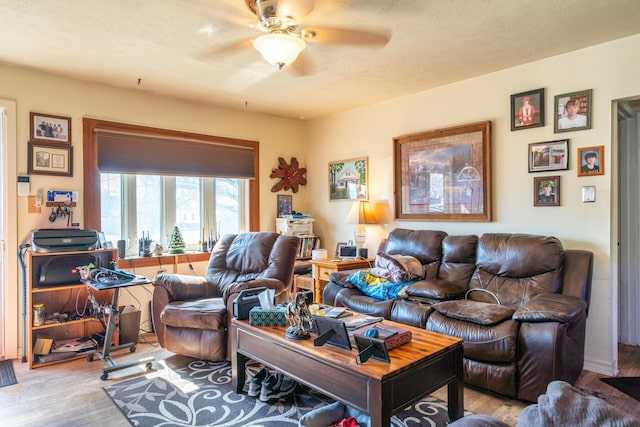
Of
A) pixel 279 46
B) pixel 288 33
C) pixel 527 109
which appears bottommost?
pixel 527 109

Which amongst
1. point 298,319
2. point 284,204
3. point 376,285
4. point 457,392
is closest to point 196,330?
point 298,319

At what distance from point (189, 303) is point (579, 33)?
11.4 feet

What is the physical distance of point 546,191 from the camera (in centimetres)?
314

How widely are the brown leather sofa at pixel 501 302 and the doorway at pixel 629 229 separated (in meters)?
1.07

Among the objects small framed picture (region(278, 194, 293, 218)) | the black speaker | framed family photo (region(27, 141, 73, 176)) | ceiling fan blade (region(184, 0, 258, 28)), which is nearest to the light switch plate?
ceiling fan blade (region(184, 0, 258, 28))

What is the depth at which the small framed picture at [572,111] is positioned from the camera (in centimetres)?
293

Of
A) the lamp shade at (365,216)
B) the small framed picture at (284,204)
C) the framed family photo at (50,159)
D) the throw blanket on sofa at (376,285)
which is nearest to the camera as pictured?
the throw blanket on sofa at (376,285)

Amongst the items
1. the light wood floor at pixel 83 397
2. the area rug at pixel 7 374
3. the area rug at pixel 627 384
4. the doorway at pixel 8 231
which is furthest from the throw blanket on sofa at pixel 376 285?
the doorway at pixel 8 231

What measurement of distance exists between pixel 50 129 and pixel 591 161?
4399 mm

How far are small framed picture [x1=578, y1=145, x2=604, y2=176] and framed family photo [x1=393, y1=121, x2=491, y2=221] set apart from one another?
69cm

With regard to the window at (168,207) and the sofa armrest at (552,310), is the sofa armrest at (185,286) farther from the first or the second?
the sofa armrest at (552,310)

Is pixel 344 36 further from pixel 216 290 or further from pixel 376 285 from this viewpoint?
pixel 216 290

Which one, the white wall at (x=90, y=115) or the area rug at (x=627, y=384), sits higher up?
the white wall at (x=90, y=115)

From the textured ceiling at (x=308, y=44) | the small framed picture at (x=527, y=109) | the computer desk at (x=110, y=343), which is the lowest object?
the computer desk at (x=110, y=343)
